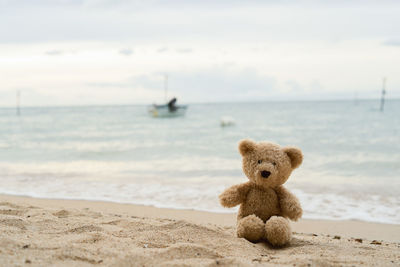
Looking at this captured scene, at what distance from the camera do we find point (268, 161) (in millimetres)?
3498

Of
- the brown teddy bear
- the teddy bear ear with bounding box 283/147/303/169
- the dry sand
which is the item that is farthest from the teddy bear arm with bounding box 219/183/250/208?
the teddy bear ear with bounding box 283/147/303/169

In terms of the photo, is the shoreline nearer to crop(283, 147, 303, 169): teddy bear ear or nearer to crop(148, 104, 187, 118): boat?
crop(283, 147, 303, 169): teddy bear ear

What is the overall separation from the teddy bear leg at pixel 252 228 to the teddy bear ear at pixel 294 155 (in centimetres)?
65

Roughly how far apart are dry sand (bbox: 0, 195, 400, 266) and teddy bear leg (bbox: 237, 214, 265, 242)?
0.33 ft

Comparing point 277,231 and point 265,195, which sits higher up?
point 265,195

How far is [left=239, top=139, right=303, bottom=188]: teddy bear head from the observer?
3453 mm

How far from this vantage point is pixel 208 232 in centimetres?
344

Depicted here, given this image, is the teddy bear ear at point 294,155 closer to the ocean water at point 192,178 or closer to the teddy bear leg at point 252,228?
the teddy bear leg at point 252,228

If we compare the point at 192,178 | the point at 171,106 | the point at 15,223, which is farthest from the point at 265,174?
the point at 171,106

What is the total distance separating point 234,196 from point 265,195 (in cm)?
30

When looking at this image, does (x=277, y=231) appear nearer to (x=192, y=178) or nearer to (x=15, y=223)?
(x=15, y=223)

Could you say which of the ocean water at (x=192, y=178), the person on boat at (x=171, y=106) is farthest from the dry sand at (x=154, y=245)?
the person on boat at (x=171, y=106)

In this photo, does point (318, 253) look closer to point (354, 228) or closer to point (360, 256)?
point (360, 256)

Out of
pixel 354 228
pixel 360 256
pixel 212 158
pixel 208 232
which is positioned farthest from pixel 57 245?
pixel 212 158
